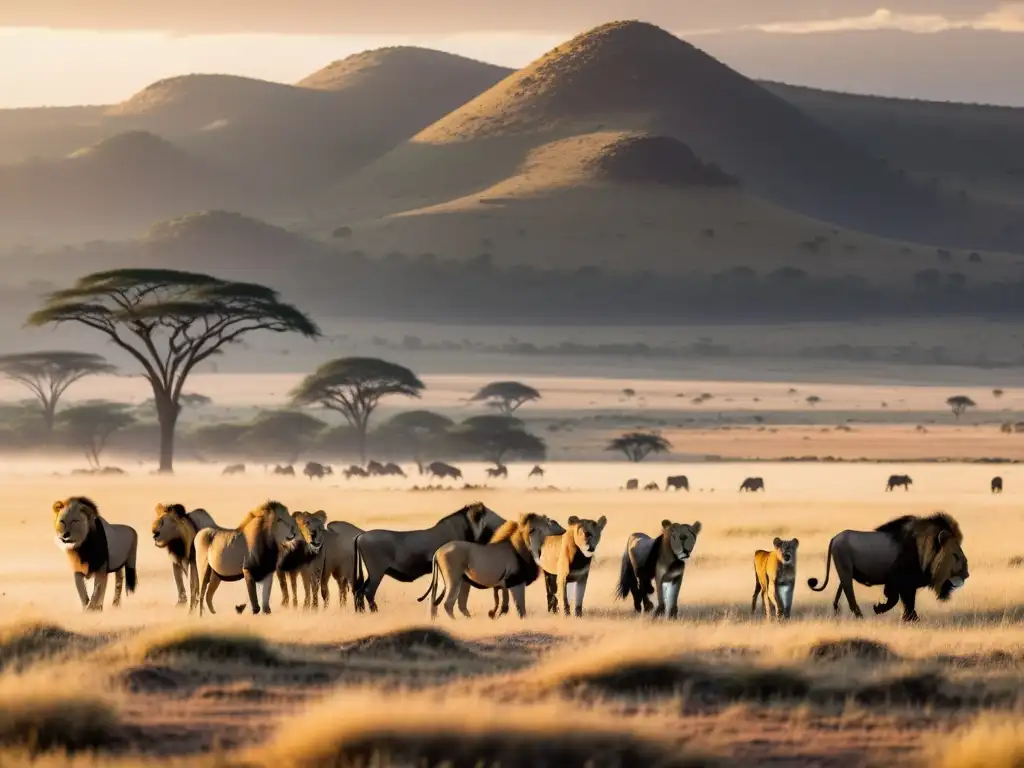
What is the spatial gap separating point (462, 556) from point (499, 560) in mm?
378

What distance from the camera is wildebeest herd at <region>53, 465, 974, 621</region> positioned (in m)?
22.5

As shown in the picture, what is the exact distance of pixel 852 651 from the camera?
65.3 ft

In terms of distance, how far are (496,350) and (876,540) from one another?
159 meters

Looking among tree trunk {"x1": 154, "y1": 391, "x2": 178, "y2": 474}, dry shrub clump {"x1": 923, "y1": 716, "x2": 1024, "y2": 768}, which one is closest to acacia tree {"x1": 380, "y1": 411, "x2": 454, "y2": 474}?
tree trunk {"x1": 154, "y1": 391, "x2": 178, "y2": 474}

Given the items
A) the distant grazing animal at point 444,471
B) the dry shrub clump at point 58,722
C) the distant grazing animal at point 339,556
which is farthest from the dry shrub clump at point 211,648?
the distant grazing animal at point 444,471

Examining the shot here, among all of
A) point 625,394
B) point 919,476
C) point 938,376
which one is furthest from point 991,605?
point 938,376

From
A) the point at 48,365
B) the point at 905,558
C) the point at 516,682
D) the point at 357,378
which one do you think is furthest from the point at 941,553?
the point at 48,365

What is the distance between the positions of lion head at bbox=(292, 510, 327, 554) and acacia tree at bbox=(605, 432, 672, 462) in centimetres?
7156

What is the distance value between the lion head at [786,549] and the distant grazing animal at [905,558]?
1.03 ft

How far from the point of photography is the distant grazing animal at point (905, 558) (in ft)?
76.7

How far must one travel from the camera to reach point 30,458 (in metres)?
101

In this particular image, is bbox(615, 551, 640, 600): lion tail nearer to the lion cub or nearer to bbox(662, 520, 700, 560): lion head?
the lion cub

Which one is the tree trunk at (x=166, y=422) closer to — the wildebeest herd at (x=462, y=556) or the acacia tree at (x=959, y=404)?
the wildebeest herd at (x=462, y=556)

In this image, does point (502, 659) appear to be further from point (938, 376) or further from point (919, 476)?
point (938, 376)
